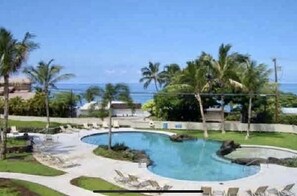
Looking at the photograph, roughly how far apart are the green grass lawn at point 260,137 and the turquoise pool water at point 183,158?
190 cm

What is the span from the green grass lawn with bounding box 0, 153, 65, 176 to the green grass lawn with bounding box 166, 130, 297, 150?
15793mm

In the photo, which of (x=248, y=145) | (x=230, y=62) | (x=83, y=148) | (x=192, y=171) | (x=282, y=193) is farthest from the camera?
(x=230, y=62)

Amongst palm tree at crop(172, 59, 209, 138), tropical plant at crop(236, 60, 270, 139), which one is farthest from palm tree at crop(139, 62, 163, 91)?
tropical plant at crop(236, 60, 270, 139)

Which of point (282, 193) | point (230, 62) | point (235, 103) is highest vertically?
point (230, 62)

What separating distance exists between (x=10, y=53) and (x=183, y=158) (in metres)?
12.7

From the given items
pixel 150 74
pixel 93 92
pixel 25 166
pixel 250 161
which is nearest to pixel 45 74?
pixel 93 92

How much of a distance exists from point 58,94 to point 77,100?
2.73m

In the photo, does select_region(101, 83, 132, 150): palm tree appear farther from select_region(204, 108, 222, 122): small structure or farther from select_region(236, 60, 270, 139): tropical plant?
select_region(204, 108, 222, 122): small structure

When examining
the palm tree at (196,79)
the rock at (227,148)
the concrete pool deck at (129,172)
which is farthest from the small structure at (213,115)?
the concrete pool deck at (129,172)

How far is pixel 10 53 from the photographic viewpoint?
22.5 metres

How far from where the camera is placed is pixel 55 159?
23109 mm

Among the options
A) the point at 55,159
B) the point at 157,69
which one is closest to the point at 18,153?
the point at 55,159

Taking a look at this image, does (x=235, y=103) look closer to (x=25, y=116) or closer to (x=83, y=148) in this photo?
(x=83, y=148)

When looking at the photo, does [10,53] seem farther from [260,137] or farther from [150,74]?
[150,74]
